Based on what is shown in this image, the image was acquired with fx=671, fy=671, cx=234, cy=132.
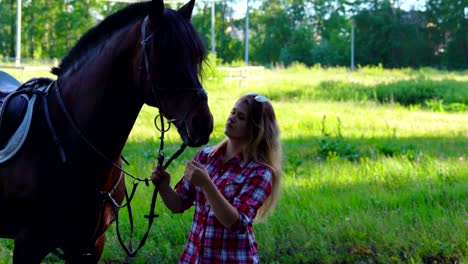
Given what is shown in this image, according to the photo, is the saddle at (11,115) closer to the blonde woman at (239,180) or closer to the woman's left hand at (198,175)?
the blonde woman at (239,180)

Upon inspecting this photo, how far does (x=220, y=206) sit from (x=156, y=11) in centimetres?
91

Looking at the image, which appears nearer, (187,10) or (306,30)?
(187,10)

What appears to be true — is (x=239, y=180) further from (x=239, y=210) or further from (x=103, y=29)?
(x=103, y=29)

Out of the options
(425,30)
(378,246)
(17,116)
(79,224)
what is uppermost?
(425,30)

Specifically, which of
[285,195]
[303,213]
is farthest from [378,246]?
[285,195]

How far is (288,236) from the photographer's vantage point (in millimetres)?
5418

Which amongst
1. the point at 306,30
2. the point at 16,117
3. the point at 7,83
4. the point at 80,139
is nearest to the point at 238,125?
the point at 80,139

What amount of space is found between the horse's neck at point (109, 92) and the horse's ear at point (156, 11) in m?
0.17

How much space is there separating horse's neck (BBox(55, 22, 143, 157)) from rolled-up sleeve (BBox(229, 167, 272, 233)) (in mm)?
641

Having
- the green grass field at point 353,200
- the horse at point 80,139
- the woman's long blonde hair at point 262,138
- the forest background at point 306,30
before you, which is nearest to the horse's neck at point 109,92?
the horse at point 80,139

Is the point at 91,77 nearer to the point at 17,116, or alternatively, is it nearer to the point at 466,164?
the point at 17,116

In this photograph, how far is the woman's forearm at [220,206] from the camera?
2.91m

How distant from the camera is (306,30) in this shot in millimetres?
56125

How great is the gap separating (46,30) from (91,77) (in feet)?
132
